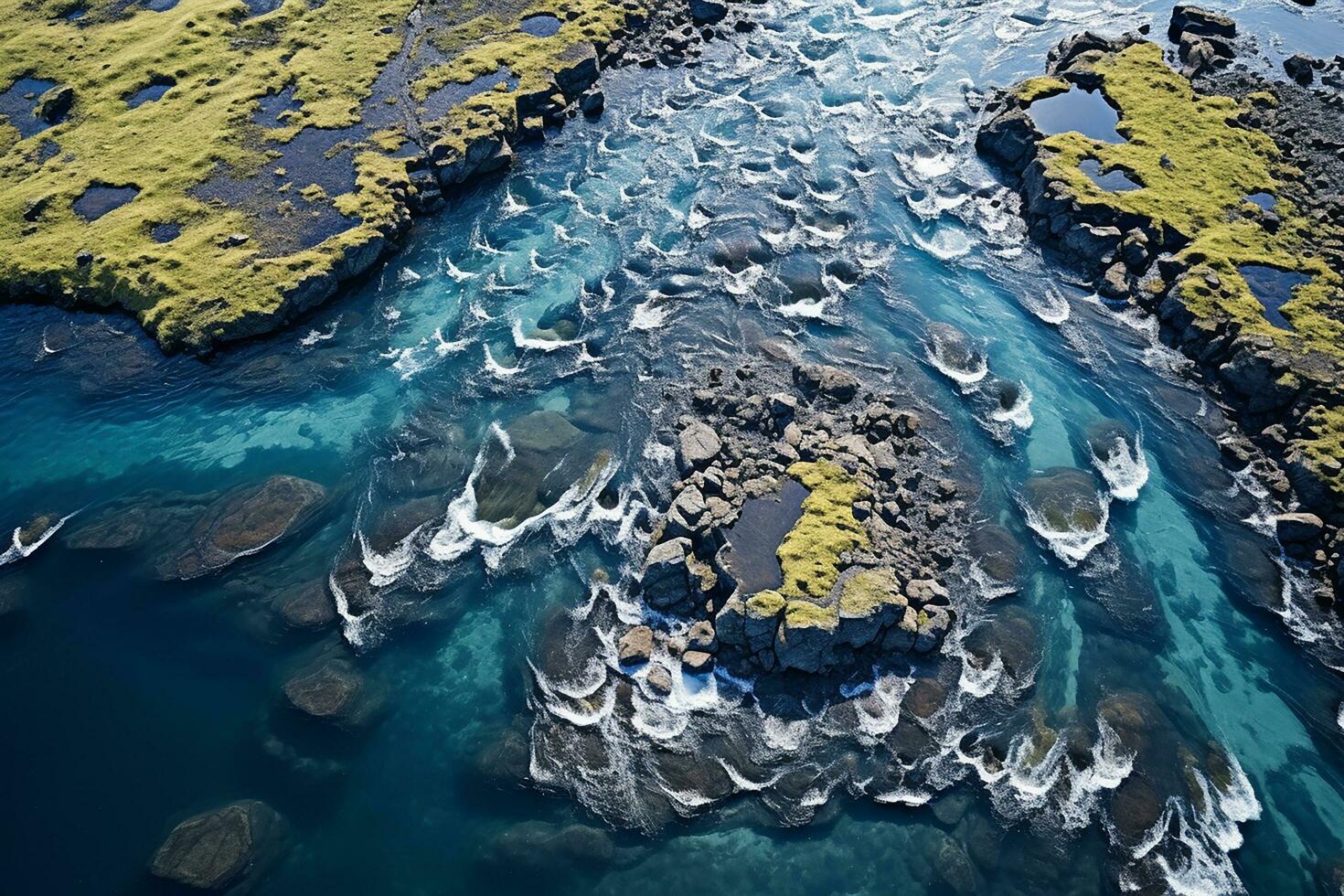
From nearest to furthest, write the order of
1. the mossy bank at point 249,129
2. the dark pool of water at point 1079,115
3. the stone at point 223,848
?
the stone at point 223,848
the mossy bank at point 249,129
the dark pool of water at point 1079,115

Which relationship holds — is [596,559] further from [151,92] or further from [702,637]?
[151,92]

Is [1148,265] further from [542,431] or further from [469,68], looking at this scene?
[469,68]

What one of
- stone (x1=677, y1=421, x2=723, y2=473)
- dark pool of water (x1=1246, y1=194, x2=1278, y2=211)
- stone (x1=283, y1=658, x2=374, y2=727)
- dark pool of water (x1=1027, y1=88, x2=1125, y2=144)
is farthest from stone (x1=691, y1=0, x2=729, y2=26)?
stone (x1=283, y1=658, x2=374, y2=727)

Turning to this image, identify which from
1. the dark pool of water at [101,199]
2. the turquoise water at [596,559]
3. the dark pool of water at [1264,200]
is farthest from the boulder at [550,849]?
the dark pool of water at [1264,200]

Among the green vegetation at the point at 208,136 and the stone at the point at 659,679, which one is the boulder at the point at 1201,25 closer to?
the green vegetation at the point at 208,136

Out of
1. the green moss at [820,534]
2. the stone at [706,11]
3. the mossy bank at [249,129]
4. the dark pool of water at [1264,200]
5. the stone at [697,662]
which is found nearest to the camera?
the stone at [697,662]

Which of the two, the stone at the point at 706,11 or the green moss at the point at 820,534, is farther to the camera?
the stone at the point at 706,11

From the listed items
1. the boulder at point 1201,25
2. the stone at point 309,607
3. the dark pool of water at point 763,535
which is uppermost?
the boulder at point 1201,25

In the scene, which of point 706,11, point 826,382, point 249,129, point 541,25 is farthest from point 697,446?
point 706,11
